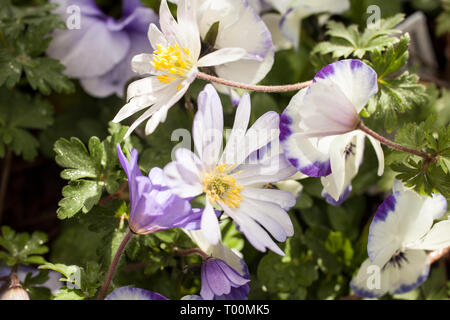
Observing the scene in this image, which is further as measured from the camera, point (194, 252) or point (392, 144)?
point (194, 252)

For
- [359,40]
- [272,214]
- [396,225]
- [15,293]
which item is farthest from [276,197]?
[15,293]

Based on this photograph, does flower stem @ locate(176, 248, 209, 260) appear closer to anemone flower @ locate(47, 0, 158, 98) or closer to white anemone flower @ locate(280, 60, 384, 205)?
white anemone flower @ locate(280, 60, 384, 205)

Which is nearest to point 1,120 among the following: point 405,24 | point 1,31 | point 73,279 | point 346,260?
point 1,31

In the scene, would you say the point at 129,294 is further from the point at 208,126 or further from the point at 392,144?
the point at 392,144

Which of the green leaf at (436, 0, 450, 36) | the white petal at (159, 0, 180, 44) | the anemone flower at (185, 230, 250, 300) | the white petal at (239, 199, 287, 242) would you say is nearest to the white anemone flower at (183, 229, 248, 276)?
the anemone flower at (185, 230, 250, 300)

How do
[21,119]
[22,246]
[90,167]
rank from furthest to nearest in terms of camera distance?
1. [21,119]
2. [22,246]
3. [90,167]

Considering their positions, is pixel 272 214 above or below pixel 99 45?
below
